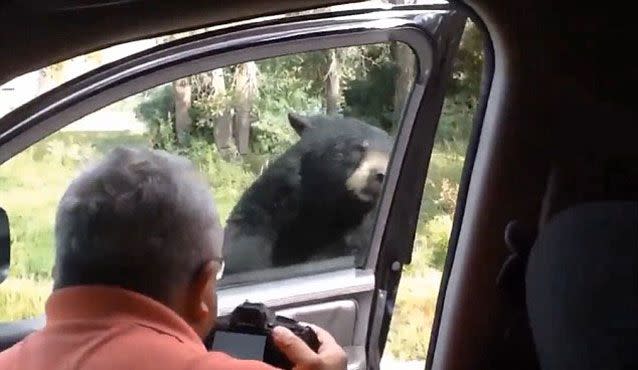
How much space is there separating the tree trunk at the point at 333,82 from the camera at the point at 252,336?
508mm

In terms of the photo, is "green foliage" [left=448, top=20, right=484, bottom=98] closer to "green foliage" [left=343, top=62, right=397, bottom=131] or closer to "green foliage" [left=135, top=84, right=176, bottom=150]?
"green foliage" [left=343, top=62, right=397, bottom=131]

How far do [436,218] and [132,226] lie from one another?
43.0 inches

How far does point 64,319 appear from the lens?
1.61 metres

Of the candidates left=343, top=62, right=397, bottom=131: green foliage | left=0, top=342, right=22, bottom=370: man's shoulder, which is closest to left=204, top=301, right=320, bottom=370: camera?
left=0, top=342, right=22, bottom=370: man's shoulder

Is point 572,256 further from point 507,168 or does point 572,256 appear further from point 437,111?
point 437,111

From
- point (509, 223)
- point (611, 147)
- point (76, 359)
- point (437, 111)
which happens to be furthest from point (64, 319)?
point (437, 111)

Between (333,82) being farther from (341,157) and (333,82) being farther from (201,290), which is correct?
(201,290)

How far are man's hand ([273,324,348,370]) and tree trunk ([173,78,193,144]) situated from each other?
0.43 meters

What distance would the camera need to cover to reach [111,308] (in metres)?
1.60

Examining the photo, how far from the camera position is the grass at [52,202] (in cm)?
195

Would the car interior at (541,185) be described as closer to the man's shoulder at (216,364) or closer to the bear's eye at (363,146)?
the man's shoulder at (216,364)

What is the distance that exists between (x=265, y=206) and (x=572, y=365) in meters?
1.01

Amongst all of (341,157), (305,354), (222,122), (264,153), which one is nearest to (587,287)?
(305,354)

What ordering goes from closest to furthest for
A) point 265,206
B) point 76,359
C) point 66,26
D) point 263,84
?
point 66,26, point 76,359, point 263,84, point 265,206
